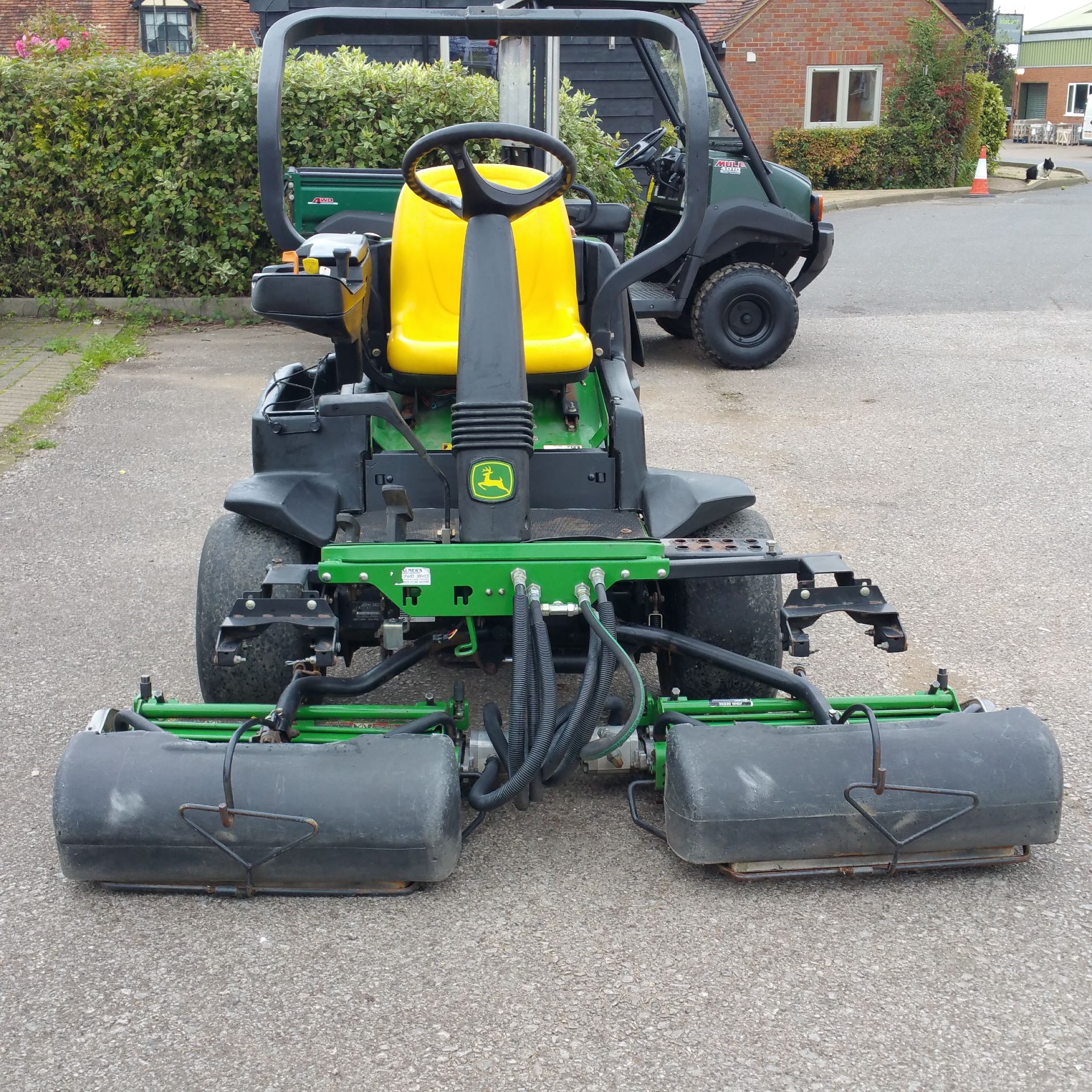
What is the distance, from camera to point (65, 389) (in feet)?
27.5

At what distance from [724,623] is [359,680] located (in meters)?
1.03

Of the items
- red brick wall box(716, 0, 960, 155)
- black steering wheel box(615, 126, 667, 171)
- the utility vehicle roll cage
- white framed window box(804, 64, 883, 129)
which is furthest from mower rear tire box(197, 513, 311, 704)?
white framed window box(804, 64, 883, 129)

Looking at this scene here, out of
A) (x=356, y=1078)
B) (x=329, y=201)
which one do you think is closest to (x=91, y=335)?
(x=329, y=201)

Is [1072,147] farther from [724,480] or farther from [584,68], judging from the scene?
[724,480]

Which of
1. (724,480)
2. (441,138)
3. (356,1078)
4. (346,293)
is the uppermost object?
(441,138)

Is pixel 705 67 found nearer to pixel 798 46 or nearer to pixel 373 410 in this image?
pixel 373 410

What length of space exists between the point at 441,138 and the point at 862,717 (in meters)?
1.86

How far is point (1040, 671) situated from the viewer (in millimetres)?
4293

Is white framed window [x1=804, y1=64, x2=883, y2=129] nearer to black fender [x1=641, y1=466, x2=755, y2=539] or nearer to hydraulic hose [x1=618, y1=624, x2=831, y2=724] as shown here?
black fender [x1=641, y1=466, x2=755, y2=539]

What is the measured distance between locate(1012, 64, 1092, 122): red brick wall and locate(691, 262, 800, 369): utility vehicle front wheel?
4545 cm

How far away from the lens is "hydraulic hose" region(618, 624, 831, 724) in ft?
10.9

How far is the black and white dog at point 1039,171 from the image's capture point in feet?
80.2

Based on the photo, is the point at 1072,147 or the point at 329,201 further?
the point at 1072,147

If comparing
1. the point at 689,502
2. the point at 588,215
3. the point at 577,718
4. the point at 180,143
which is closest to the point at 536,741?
the point at 577,718
